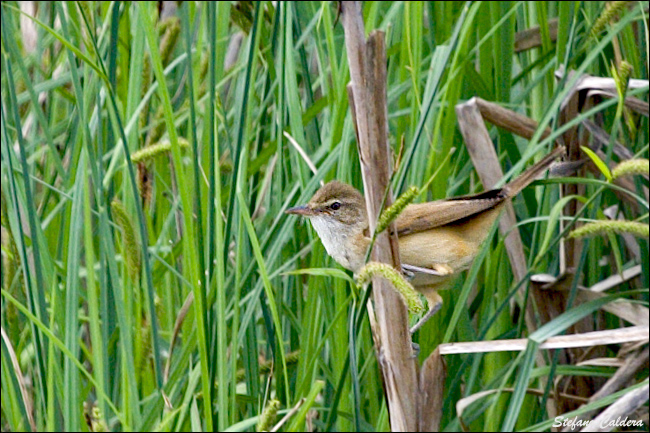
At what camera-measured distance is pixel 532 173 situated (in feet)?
6.44

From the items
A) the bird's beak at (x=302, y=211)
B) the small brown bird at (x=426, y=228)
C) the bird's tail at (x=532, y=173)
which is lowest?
the small brown bird at (x=426, y=228)

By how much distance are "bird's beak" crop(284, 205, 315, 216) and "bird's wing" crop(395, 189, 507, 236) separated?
0.22m

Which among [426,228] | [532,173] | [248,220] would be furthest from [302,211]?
[532,173]

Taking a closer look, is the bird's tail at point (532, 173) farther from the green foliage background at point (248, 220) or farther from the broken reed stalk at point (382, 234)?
the broken reed stalk at point (382, 234)

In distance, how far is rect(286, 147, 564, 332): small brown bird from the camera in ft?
6.57

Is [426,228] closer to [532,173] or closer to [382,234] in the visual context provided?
[532,173]

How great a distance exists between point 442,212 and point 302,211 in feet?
1.32

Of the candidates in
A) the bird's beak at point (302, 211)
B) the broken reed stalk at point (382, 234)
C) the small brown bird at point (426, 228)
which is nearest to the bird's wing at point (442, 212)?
the small brown bird at point (426, 228)

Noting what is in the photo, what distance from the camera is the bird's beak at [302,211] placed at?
1.95m

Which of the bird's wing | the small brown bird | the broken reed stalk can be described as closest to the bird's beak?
the small brown bird

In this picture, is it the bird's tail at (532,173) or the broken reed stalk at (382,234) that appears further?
the bird's tail at (532,173)

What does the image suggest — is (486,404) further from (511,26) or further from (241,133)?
(511,26)

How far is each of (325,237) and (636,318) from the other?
902mm

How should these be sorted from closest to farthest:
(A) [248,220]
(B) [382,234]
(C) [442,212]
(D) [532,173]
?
(B) [382,234] → (A) [248,220] → (D) [532,173] → (C) [442,212]
